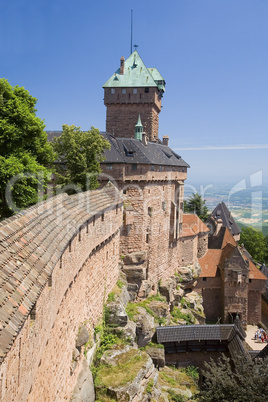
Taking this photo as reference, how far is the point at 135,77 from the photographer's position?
1350 inches

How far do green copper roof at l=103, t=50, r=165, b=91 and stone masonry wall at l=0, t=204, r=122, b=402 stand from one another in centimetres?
2083

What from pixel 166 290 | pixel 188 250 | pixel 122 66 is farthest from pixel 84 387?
pixel 122 66

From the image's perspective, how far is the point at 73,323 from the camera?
32.3 ft

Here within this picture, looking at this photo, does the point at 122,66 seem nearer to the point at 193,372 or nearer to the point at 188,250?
the point at 188,250

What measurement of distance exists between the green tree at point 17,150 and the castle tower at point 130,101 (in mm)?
16895

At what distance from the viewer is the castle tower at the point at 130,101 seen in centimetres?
3353

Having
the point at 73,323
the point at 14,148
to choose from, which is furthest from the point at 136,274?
the point at 73,323

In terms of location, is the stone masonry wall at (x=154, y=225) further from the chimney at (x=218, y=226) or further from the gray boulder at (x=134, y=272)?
the chimney at (x=218, y=226)

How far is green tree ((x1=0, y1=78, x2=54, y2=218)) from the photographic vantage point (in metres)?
15.9

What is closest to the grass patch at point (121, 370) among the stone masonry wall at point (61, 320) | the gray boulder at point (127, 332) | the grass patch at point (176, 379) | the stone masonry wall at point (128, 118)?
the gray boulder at point (127, 332)

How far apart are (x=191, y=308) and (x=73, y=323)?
22715 mm

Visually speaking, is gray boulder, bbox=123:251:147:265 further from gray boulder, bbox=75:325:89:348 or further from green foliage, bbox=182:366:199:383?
gray boulder, bbox=75:325:89:348

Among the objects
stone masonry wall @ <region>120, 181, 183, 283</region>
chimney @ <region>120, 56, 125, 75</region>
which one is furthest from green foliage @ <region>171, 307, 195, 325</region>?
chimney @ <region>120, 56, 125, 75</region>

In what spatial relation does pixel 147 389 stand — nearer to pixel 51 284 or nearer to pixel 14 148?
pixel 51 284
